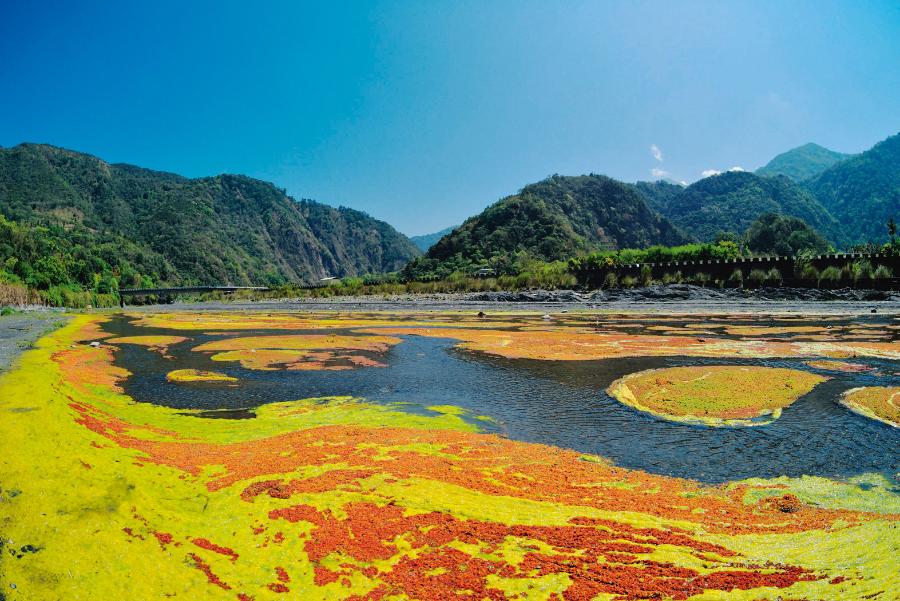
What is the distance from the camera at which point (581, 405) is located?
60.8 feet

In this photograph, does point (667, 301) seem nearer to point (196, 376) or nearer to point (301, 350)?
point (301, 350)

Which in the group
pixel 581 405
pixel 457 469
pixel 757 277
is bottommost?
pixel 581 405

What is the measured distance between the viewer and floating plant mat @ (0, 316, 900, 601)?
6.71 m

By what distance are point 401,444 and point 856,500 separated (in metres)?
10.2

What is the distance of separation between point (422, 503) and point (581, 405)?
34.6ft

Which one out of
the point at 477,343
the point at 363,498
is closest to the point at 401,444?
the point at 363,498

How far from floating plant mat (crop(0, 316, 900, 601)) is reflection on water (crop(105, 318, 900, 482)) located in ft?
0.46

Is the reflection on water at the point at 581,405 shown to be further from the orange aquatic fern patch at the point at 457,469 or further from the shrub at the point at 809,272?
the shrub at the point at 809,272

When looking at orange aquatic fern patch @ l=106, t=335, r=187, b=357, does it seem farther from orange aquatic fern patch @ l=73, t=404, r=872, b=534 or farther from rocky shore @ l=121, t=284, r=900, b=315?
rocky shore @ l=121, t=284, r=900, b=315

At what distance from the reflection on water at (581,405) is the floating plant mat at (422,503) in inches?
5.5

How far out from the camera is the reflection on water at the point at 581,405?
1276 cm

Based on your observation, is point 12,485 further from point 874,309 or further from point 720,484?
point 874,309

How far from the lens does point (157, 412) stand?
17531 millimetres

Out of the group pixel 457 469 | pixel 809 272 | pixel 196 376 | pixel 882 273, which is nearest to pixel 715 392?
pixel 457 469
